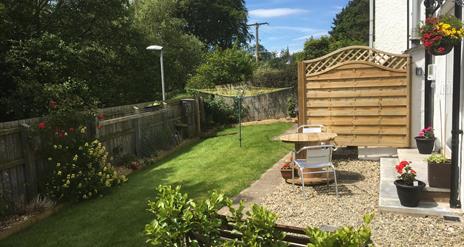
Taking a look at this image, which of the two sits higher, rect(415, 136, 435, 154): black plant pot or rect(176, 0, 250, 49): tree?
rect(176, 0, 250, 49): tree

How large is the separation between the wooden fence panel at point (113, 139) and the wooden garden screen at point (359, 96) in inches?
171

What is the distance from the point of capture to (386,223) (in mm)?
4852

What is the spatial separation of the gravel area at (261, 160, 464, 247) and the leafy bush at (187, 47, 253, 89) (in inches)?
535

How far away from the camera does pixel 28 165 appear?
642 cm

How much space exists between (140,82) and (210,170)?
38.2ft

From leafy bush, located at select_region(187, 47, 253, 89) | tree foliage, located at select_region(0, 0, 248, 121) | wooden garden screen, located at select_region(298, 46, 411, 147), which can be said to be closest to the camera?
wooden garden screen, located at select_region(298, 46, 411, 147)

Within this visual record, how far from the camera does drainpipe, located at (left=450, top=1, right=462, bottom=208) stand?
4.80m

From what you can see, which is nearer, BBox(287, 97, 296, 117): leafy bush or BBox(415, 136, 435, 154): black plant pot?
BBox(415, 136, 435, 154): black plant pot

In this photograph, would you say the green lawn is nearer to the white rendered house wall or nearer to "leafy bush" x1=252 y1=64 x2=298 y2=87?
the white rendered house wall

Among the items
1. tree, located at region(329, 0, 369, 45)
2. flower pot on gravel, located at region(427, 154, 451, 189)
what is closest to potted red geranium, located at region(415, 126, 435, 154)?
flower pot on gravel, located at region(427, 154, 451, 189)

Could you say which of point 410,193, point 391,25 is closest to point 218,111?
point 391,25

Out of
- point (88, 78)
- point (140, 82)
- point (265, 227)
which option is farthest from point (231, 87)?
point (265, 227)

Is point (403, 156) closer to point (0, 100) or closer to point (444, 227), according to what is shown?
point (444, 227)

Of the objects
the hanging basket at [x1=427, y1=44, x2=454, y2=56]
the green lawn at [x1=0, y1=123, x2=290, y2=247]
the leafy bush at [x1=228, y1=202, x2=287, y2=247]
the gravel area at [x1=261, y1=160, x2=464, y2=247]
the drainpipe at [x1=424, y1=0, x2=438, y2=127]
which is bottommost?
the green lawn at [x1=0, y1=123, x2=290, y2=247]
